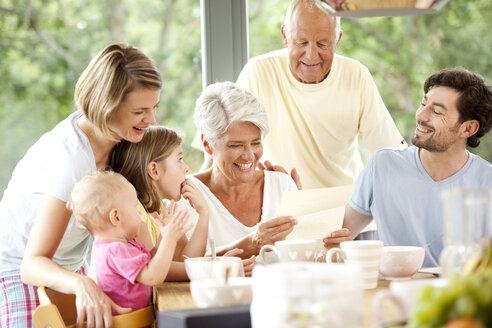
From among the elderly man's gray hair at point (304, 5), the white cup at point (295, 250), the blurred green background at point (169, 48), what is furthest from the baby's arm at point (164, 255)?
the blurred green background at point (169, 48)

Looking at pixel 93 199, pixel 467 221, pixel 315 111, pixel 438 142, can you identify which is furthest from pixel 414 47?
pixel 467 221

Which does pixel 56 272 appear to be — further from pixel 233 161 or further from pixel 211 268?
pixel 233 161

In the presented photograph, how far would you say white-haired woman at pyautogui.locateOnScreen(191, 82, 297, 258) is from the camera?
8.01ft

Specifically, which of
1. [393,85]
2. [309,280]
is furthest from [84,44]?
[309,280]

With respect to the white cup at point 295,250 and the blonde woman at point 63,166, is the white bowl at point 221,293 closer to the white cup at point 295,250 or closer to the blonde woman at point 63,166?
the white cup at point 295,250

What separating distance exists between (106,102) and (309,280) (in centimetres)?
109

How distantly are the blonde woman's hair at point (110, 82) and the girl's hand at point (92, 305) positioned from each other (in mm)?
481

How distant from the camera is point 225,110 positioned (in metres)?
2.45

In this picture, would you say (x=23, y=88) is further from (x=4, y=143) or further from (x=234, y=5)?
(x=234, y=5)

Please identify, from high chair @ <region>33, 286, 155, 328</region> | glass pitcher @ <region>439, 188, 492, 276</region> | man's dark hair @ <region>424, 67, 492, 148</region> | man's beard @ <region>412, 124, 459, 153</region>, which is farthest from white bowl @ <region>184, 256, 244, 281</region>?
man's dark hair @ <region>424, 67, 492, 148</region>

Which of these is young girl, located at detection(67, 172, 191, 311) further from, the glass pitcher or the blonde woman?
the glass pitcher

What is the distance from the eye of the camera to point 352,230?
2.65 metres

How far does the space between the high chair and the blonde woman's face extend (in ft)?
1.63

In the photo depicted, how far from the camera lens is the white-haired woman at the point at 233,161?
2.44 m
